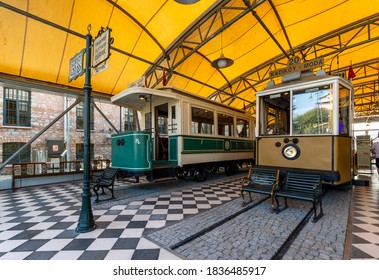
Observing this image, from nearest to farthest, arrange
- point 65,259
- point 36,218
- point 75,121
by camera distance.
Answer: point 65,259
point 36,218
point 75,121

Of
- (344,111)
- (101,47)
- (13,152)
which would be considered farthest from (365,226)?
(13,152)

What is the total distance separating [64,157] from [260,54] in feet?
38.5

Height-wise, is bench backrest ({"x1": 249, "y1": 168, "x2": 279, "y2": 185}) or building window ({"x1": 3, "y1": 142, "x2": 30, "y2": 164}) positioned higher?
building window ({"x1": 3, "y1": 142, "x2": 30, "y2": 164})

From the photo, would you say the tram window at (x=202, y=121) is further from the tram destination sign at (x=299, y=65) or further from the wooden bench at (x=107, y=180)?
the wooden bench at (x=107, y=180)

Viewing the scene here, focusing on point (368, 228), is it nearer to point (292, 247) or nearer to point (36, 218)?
point (292, 247)

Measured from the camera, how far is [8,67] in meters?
5.40

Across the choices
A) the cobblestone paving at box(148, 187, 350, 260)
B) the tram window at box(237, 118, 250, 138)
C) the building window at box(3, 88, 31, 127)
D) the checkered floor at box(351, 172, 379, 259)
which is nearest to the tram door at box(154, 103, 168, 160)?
the cobblestone paving at box(148, 187, 350, 260)

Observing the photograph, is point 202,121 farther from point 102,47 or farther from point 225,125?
point 102,47

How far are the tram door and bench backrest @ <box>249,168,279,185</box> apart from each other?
3192 mm

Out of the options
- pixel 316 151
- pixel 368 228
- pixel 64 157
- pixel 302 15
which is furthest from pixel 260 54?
pixel 64 157

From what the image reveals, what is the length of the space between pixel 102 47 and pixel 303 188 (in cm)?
416

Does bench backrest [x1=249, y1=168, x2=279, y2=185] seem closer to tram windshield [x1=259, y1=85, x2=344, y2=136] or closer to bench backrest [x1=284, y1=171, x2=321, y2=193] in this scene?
bench backrest [x1=284, y1=171, x2=321, y2=193]

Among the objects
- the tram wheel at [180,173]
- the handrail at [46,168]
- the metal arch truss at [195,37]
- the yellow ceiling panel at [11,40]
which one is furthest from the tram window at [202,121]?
the yellow ceiling panel at [11,40]

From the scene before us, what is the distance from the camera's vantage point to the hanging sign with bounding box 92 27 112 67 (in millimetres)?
2707
